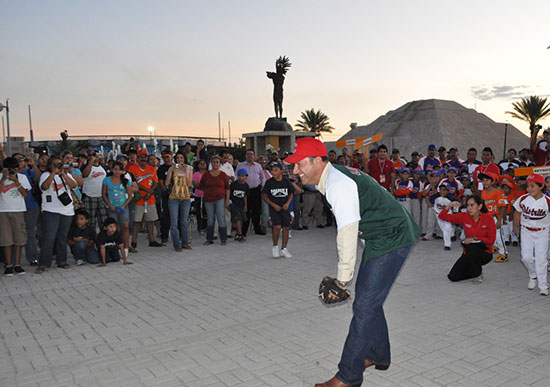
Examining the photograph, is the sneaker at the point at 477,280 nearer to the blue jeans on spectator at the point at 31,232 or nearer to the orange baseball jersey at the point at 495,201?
the orange baseball jersey at the point at 495,201

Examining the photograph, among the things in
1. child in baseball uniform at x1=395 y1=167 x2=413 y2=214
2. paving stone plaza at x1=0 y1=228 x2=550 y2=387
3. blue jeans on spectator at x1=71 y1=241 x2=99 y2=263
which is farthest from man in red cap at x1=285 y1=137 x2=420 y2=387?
child in baseball uniform at x1=395 y1=167 x2=413 y2=214

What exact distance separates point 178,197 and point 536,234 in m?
6.91

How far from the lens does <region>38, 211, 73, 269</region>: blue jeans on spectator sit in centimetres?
820

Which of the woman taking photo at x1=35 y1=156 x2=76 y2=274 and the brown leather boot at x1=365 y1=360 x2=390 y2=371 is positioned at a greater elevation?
the woman taking photo at x1=35 y1=156 x2=76 y2=274

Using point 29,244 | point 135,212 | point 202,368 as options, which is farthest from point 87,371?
point 135,212

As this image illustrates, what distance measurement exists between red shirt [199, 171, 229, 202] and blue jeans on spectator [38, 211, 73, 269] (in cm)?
316

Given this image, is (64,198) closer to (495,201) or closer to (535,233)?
(535,233)

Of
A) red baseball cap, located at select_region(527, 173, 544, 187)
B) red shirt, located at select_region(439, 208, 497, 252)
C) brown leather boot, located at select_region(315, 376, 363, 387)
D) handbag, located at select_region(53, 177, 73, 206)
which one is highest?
red baseball cap, located at select_region(527, 173, 544, 187)

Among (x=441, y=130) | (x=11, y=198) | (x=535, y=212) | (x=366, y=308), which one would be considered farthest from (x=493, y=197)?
(x=441, y=130)

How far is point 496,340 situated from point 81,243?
7394 millimetres

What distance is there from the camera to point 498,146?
124 feet

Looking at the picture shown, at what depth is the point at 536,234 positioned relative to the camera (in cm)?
655

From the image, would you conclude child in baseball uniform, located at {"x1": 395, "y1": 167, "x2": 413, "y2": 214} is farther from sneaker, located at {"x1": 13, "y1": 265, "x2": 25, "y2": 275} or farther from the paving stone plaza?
sneaker, located at {"x1": 13, "y1": 265, "x2": 25, "y2": 275}

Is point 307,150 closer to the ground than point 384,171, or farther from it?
farther from it
